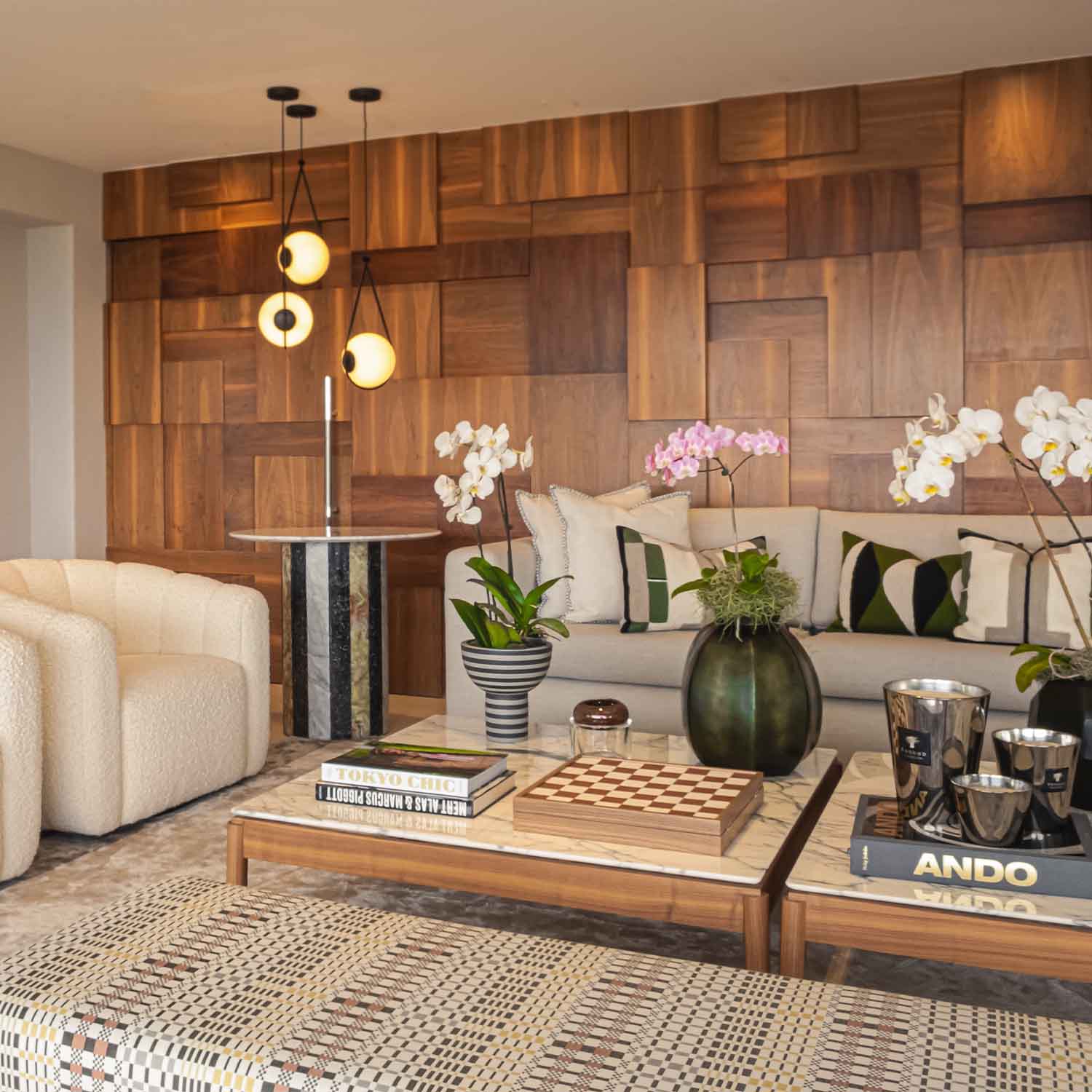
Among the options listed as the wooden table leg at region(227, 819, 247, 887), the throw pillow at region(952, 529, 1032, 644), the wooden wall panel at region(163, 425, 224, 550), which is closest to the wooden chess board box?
the wooden table leg at region(227, 819, 247, 887)

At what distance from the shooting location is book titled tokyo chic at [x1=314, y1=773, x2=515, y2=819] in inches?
82.7

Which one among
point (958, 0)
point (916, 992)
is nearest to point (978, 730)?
point (916, 992)

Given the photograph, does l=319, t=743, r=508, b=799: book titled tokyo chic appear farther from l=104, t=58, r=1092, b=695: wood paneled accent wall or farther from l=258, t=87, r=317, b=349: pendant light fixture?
l=258, t=87, r=317, b=349: pendant light fixture

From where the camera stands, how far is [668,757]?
2547mm

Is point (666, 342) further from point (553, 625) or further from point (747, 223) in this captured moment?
point (553, 625)

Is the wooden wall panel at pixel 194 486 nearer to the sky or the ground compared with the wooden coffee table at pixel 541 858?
nearer to the sky

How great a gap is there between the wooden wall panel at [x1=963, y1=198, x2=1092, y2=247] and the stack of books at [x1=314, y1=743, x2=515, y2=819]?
3.04 metres

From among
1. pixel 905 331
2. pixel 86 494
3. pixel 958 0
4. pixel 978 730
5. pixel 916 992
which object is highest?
pixel 958 0

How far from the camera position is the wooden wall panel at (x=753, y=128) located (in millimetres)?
4527

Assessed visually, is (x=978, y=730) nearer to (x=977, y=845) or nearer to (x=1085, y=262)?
(x=977, y=845)

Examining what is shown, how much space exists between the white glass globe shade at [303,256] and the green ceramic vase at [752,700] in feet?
9.40

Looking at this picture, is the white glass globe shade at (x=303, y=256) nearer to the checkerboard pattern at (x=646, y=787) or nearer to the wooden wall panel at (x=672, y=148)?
the wooden wall panel at (x=672, y=148)

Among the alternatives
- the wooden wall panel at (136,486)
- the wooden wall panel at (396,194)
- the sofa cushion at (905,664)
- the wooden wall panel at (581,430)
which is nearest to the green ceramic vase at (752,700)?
the sofa cushion at (905,664)

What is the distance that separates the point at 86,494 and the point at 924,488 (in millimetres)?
4876
